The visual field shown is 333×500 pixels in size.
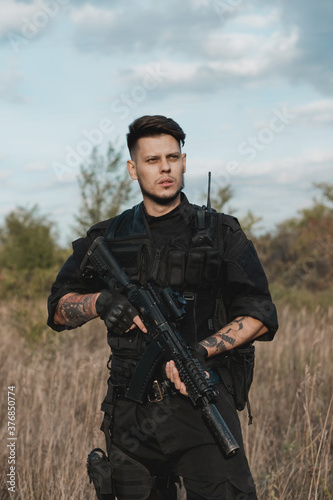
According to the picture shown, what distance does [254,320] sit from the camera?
7.72 ft

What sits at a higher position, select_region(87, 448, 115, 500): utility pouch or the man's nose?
the man's nose

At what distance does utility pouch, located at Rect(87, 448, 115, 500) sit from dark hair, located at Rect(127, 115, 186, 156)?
4.92 feet

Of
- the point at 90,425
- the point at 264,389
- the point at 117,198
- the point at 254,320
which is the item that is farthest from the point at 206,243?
the point at 117,198

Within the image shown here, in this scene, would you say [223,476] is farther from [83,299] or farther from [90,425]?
[90,425]

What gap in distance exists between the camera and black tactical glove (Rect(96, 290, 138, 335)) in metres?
2.37

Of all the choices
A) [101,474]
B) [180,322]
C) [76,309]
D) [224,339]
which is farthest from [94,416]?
[224,339]

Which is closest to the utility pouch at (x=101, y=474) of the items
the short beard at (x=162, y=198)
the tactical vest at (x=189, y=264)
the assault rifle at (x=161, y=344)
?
the assault rifle at (x=161, y=344)

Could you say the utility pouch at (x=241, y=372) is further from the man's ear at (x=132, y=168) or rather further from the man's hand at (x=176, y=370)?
the man's ear at (x=132, y=168)

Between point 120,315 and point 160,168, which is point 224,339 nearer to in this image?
point 120,315

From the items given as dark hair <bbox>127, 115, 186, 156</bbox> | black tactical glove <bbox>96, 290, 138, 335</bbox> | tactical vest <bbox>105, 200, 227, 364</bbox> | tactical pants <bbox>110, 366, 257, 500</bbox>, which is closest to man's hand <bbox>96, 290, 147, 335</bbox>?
black tactical glove <bbox>96, 290, 138, 335</bbox>

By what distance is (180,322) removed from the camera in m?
2.43

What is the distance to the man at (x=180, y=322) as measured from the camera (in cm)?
228

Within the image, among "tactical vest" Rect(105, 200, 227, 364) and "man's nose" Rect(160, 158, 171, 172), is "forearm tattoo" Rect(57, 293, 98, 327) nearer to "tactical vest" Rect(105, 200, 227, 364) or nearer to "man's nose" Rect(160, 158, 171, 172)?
"tactical vest" Rect(105, 200, 227, 364)

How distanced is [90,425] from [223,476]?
204 cm
